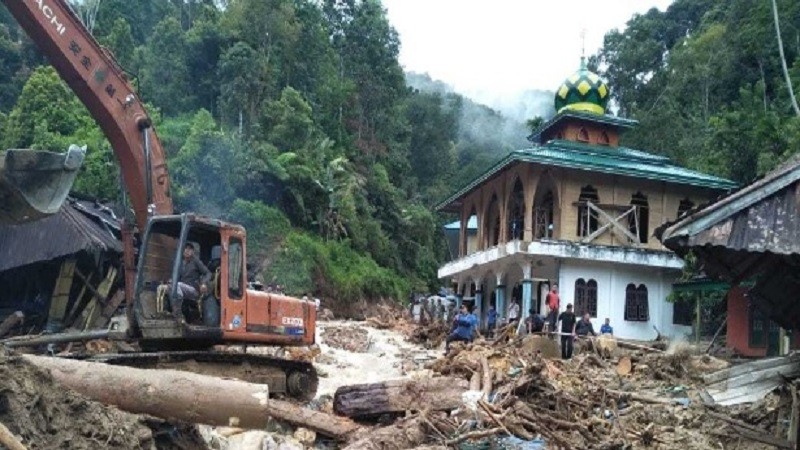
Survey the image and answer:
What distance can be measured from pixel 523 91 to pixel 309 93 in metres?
95.8

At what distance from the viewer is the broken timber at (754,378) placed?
6.56 metres

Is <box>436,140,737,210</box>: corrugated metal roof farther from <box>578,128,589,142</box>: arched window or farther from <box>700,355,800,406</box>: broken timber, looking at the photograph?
<box>700,355,800,406</box>: broken timber

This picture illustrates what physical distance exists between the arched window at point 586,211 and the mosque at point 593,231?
0.03m

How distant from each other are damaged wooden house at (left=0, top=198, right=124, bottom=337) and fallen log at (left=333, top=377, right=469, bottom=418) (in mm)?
7151

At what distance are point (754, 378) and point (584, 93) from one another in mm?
27782

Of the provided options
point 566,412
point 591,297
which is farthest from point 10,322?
point 591,297

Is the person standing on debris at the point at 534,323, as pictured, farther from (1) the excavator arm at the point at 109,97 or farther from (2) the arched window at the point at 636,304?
(1) the excavator arm at the point at 109,97

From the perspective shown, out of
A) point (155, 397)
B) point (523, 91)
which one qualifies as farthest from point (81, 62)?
point (523, 91)

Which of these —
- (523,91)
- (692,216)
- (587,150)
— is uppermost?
(523,91)

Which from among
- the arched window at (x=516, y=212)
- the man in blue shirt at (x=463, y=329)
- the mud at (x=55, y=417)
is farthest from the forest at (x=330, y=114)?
the mud at (x=55, y=417)

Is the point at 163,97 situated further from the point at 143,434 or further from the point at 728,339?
the point at 143,434

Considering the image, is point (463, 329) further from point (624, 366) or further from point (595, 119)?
point (595, 119)

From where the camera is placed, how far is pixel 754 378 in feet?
21.5

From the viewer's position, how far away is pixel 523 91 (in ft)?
458
